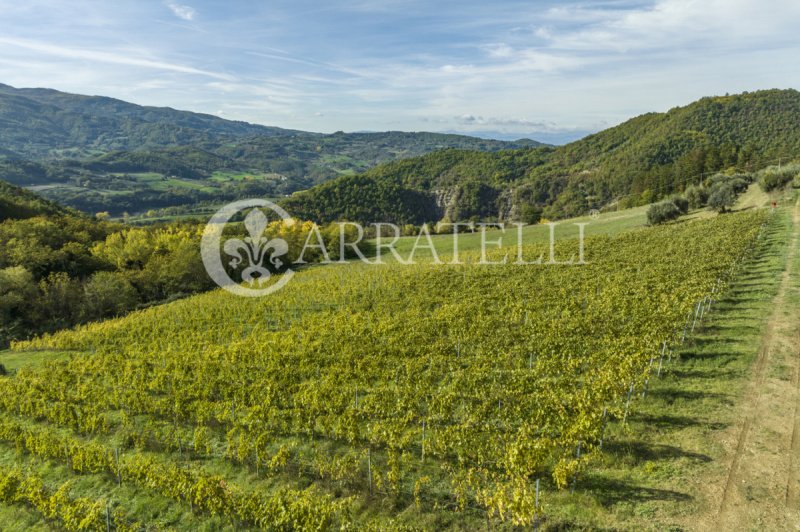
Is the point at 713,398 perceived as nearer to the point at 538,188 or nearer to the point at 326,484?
the point at 326,484

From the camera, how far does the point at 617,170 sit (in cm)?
13788

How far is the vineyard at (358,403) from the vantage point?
1174 centimetres

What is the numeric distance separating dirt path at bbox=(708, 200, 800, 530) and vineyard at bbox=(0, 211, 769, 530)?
3.11 m

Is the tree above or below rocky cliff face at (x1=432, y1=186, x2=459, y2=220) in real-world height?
below

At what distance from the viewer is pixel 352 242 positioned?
289 feet

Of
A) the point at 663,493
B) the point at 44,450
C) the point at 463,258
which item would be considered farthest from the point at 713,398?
the point at 463,258

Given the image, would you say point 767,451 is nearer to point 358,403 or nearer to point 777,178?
point 358,403

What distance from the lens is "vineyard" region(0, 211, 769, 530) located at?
11742 mm

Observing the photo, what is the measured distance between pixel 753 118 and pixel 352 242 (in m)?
139

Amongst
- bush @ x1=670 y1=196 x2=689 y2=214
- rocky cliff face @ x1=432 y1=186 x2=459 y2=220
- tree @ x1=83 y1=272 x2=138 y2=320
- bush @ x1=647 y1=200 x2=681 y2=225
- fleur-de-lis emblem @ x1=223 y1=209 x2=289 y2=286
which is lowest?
tree @ x1=83 y1=272 x2=138 y2=320

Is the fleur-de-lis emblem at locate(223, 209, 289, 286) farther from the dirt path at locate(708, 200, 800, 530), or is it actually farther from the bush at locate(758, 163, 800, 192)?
the bush at locate(758, 163, 800, 192)

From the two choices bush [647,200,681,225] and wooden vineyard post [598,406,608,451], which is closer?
wooden vineyard post [598,406,608,451]

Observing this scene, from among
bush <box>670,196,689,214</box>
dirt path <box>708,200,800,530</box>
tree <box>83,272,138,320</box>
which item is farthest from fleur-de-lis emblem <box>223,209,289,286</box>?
bush <box>670,196,689,214</box>

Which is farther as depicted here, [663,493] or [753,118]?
[753,118]
